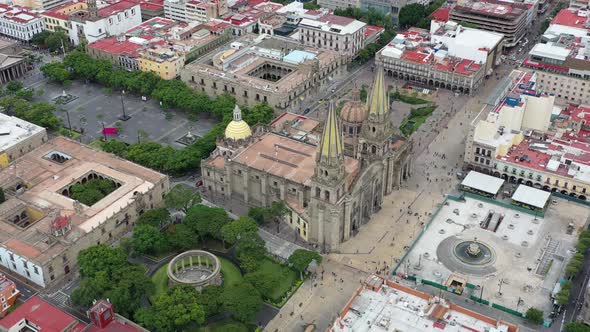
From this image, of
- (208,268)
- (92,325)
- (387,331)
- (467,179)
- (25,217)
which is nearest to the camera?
(387,331)

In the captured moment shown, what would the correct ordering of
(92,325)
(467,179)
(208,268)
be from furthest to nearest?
(467,179), (208,268), (92,325)

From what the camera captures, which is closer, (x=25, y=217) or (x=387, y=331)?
(x=387, y=331)

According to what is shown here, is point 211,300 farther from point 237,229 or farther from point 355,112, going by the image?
point 355,112

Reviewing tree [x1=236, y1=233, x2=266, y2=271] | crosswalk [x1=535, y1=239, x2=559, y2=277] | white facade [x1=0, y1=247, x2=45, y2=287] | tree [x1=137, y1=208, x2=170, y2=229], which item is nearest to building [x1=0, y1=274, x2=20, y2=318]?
white facade [x1=0, y1=247, x2=45, y2=287]

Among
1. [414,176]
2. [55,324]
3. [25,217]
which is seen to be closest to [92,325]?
[55,324]

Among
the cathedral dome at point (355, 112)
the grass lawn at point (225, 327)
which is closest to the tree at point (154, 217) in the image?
the grass lawn at point (225, 327)

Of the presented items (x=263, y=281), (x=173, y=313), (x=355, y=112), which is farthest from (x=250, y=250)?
(x=355, y=112)

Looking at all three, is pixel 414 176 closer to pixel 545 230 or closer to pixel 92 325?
pixel 545 230
